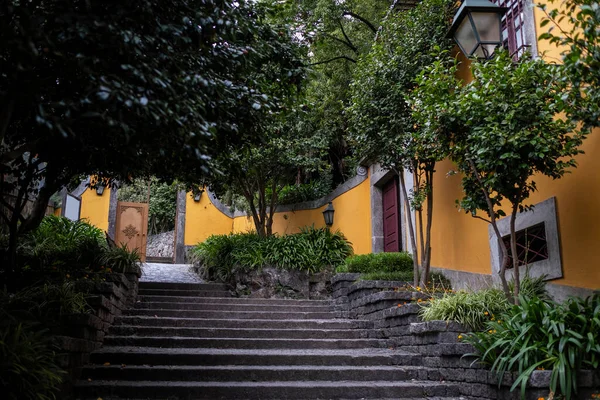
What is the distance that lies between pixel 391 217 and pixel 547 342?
19.8 feet

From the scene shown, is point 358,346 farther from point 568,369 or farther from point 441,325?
point 568,369

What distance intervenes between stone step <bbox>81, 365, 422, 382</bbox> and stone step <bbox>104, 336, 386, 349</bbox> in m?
0.75

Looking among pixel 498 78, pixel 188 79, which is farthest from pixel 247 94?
pixel 498 78

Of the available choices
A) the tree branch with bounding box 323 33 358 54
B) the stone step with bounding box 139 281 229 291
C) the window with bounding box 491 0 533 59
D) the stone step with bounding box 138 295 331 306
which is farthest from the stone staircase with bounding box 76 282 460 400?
the tree branch with bounding box 323 33 358 54

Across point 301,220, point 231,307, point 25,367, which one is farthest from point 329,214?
point 25,367

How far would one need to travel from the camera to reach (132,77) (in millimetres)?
3363

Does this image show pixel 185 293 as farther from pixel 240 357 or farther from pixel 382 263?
pixel 240 357

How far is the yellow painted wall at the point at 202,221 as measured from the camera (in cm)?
1527

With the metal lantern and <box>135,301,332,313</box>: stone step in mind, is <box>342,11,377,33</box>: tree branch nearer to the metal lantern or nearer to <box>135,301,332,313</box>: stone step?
the metal lantern

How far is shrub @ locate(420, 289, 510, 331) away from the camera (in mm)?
5109

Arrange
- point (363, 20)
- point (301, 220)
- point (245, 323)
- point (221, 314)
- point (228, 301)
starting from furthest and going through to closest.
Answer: point (301, 220)
point (363, 20)
point (228, 301)
point (221, 314)
point (245, 323)

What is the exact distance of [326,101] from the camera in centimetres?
1132

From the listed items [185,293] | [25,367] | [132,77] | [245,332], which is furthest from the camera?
[185,293]

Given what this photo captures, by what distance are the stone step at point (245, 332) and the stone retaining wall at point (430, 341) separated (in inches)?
14.1
